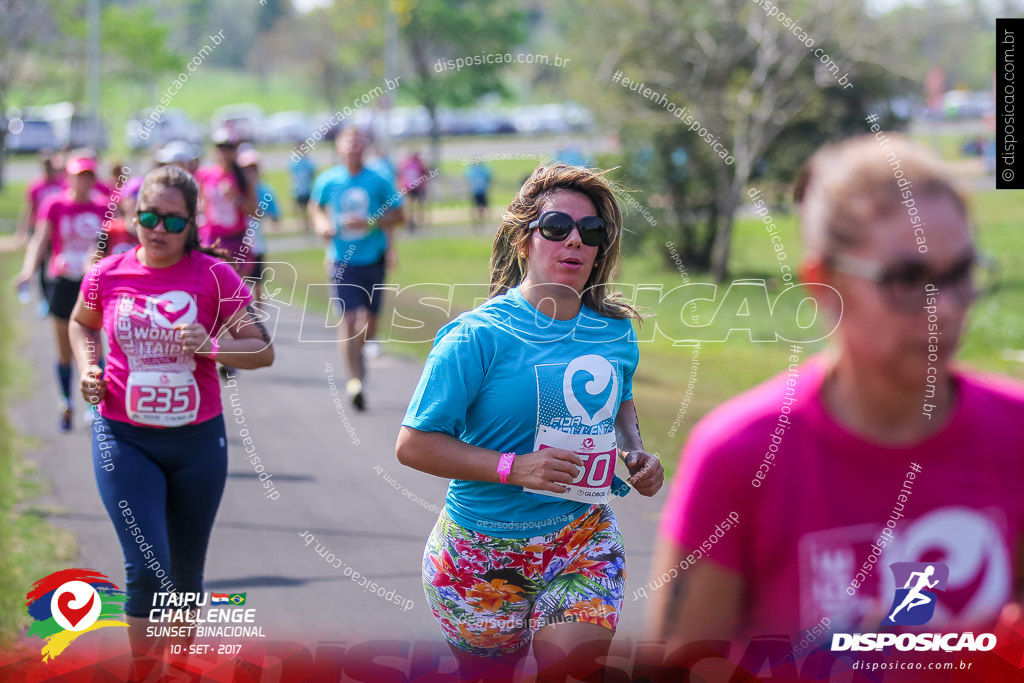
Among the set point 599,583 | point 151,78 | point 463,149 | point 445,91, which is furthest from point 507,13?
point 599,583

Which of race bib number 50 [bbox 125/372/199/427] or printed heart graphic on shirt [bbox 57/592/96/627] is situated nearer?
Answer: race bib number 50 [bbox 125/372/199/427]

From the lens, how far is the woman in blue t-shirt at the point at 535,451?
3.08 m

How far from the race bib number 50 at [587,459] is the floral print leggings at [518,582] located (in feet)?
0.31

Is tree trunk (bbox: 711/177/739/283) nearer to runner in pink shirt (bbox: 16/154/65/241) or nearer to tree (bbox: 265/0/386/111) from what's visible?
runner in pink shirt (bbox: 16/154/65/241)

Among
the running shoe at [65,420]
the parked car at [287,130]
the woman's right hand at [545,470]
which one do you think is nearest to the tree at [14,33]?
the parked car at [287,130]

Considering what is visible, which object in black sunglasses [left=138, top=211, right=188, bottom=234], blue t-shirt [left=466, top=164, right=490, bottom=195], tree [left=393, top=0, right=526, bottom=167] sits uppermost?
tree [left=393, top=0, right=526, bottom=167]

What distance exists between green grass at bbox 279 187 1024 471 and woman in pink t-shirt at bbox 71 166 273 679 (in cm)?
170

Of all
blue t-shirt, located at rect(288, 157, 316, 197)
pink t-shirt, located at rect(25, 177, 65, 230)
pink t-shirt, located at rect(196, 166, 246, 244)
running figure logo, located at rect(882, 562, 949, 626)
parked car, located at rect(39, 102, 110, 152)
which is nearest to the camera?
running figure logo, located at rect(882, 562, 949, 626)

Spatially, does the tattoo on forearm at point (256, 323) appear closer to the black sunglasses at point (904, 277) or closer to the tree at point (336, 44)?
the black sunglasses at point (904, 277)

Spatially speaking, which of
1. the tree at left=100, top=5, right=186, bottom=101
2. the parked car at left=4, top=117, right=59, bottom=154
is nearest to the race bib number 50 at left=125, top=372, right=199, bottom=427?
the tree at left=100, top=5, right=186, bottom=101

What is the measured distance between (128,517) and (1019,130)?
388 centimetres

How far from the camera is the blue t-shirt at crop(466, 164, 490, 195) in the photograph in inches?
895

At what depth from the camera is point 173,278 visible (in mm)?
4270

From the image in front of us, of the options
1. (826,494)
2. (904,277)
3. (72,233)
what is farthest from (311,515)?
(904,277)
